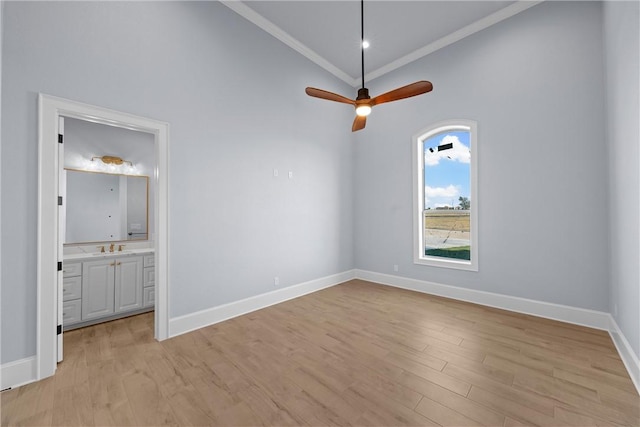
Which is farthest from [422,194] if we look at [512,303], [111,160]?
[111,160]

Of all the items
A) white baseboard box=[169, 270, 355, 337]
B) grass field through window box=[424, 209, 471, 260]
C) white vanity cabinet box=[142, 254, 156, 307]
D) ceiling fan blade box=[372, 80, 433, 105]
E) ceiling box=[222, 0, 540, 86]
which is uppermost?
ceiling box=[222, 0, 540, 86]

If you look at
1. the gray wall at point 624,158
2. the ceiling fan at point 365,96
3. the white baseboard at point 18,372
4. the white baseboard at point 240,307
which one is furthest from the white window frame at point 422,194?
the white baseboard at point 18,372

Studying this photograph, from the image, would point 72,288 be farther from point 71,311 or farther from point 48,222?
point 48,222

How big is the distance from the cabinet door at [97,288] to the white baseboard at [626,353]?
17.8 ft

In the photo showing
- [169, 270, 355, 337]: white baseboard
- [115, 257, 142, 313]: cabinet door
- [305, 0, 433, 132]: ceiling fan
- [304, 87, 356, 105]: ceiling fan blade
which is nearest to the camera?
[305, 0, 433, 132]: ceiling fan

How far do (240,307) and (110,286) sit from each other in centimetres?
174

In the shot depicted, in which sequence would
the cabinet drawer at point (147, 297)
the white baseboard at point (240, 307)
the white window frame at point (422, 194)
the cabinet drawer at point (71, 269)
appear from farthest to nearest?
the white window frame at point (422, 194) → the cabinet drawer at point (147, 297) → the cabinet drawer at point (71, 269) → the white baseboard at point (240, 307)

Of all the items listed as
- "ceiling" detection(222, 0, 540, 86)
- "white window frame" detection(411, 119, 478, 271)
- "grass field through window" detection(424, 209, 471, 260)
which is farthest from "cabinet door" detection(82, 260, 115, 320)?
"grass field through window" detection(424, 209, 471, 260)

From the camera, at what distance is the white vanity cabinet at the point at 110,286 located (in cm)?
321

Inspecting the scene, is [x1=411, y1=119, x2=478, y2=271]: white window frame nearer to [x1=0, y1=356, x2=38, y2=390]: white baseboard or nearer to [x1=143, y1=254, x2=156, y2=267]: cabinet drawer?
[x1=143, y1=254, x2=156, y2=267]: cabinet drawer

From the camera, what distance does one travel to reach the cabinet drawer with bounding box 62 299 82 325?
3.02 m

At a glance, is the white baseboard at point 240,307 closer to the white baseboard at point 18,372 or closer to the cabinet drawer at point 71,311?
the white baseboard at point 18,372

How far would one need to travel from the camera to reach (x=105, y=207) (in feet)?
13.0

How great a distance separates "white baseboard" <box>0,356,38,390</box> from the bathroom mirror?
82.3 inches
